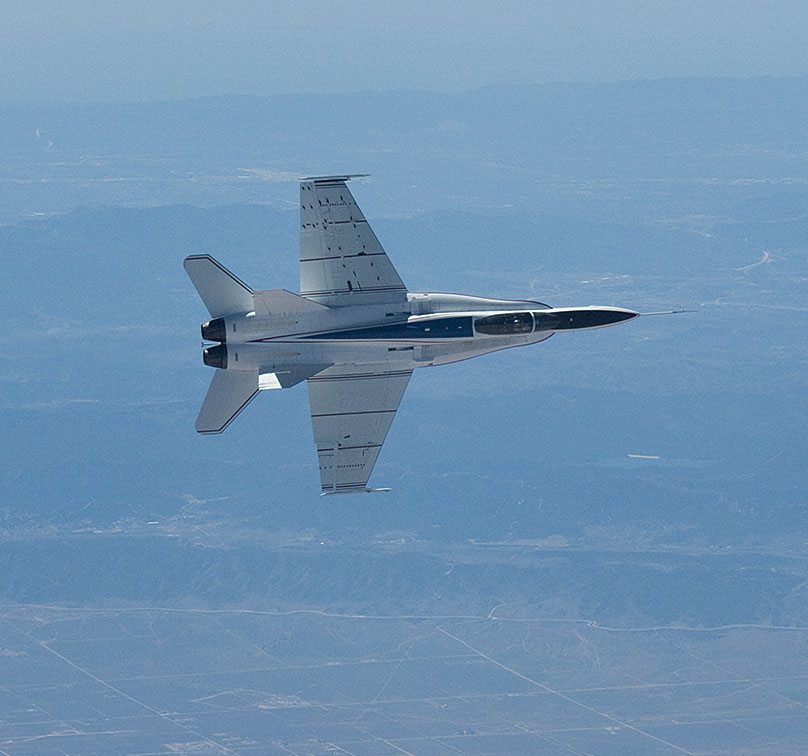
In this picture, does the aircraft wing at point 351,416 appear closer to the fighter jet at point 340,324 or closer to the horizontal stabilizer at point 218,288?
the fighter jet at point 340,324

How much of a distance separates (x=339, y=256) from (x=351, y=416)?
6302 mm

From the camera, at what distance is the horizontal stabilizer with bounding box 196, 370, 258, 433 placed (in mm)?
52281

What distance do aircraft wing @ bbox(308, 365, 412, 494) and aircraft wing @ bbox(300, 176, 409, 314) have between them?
285 cm

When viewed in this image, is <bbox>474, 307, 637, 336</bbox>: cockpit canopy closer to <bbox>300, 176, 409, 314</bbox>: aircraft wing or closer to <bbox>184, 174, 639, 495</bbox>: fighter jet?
<bbox>184, 174, 639, 495</bbox>: fighter jet

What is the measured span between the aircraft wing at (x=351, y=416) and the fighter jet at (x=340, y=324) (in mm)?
55

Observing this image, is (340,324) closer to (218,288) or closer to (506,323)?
(218,288)

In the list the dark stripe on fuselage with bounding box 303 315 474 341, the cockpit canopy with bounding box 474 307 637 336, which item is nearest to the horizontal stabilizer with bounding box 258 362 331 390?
the dark stripe on fuselage with bounding box 303 315 474 341

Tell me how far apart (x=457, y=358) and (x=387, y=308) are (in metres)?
3.28

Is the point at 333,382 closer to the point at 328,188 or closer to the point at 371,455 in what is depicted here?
the point at 371,455

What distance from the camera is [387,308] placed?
53156 mm

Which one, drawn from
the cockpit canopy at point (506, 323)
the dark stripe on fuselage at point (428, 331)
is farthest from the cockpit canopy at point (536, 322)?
the dark stripe on fuselage at point (428, 331)

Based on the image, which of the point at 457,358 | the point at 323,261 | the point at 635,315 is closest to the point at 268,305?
the point at 323,261

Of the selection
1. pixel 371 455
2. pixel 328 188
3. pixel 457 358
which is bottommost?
pixel 371 455

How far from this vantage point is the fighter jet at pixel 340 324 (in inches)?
2051
